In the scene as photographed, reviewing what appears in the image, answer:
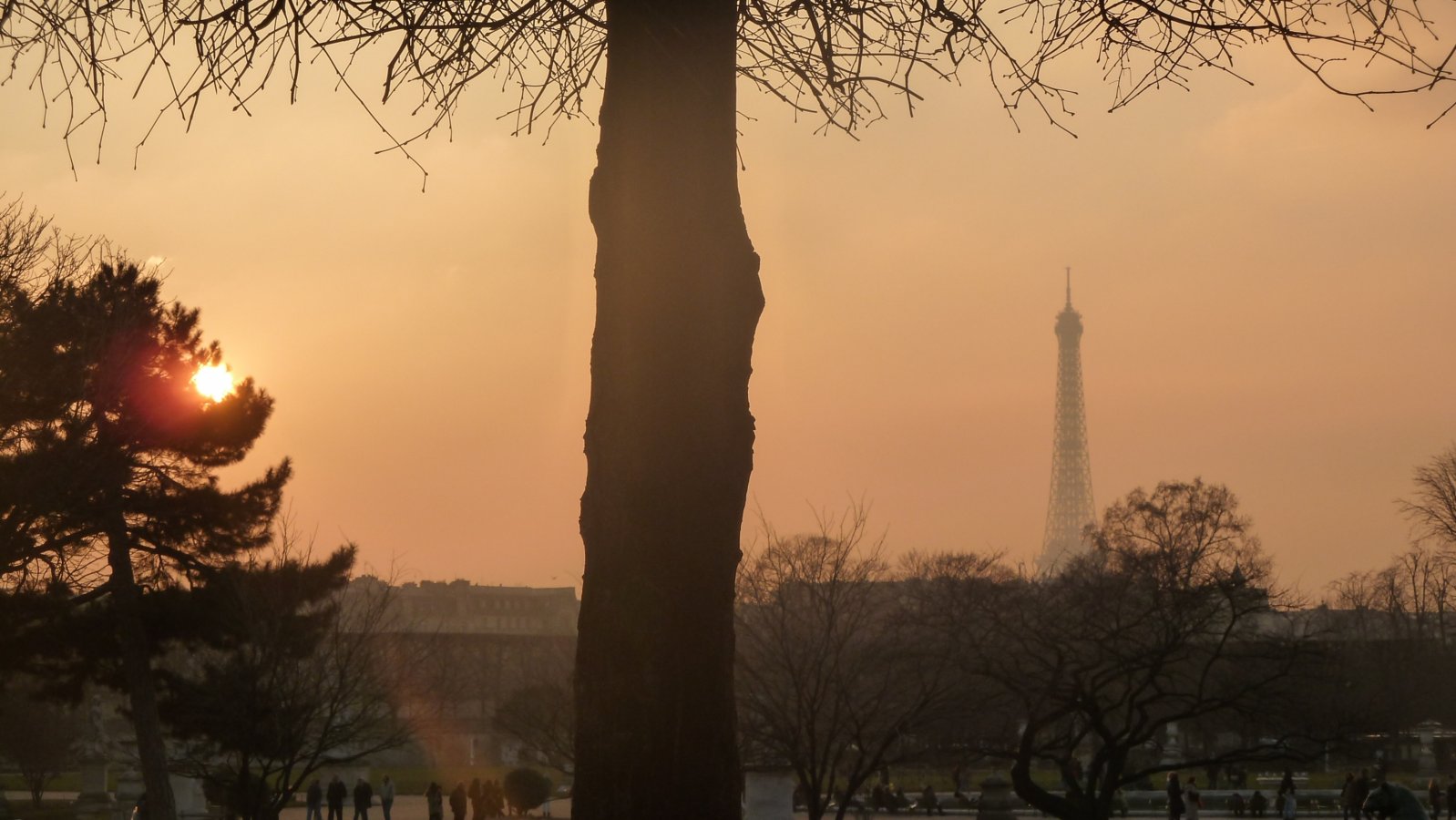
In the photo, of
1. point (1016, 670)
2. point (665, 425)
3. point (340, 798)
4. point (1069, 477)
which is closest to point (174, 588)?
point (340, 798)

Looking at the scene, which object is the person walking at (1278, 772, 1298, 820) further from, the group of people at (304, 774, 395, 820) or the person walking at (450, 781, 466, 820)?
the group of people at (304, 774, 395, 820)

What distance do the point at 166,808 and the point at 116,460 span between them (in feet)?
23.0

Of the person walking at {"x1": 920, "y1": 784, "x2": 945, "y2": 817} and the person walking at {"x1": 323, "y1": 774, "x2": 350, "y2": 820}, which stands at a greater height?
the person walking at {"x1": 323, "y1": 774, "x2": 350, "y2": 820}

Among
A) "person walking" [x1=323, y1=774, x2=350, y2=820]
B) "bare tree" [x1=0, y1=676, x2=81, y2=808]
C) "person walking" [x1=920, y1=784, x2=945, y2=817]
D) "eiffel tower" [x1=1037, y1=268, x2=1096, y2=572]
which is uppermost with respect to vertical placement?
"eiffel tower" [x1=1037, y1=268, x2=1096, y2=572]

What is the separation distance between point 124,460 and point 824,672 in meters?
13.5

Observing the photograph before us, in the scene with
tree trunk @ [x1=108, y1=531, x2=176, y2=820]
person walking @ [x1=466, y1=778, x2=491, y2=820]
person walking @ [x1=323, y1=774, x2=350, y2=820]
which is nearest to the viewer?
tree trunk @ [x1=108, y1=531, x2=176, y2=820]

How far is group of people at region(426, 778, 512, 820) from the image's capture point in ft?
124

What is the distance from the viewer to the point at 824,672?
1125 inches

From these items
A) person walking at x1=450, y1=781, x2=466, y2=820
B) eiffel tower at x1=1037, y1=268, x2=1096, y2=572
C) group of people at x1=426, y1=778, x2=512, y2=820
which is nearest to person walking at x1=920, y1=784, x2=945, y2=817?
group of people at x1=426, y1=778, x2=512, y2=820

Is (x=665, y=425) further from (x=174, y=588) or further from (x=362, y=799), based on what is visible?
(x=362, y=799)

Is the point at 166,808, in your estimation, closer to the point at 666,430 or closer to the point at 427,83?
the point at 427,83

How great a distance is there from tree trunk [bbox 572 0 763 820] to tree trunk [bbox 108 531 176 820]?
28119 mm

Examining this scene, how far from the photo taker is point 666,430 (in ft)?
15.9

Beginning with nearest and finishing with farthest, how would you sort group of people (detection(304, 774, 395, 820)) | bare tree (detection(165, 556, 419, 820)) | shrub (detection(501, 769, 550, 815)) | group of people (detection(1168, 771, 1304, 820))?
bare tree (detection(165, 556, 419, 820)) → group of people (detection(1168, 771, 1304, 820)) → group of people (detection(304, 774, 395, 820)) → shrub (detection(501, 769, 550, 815))
